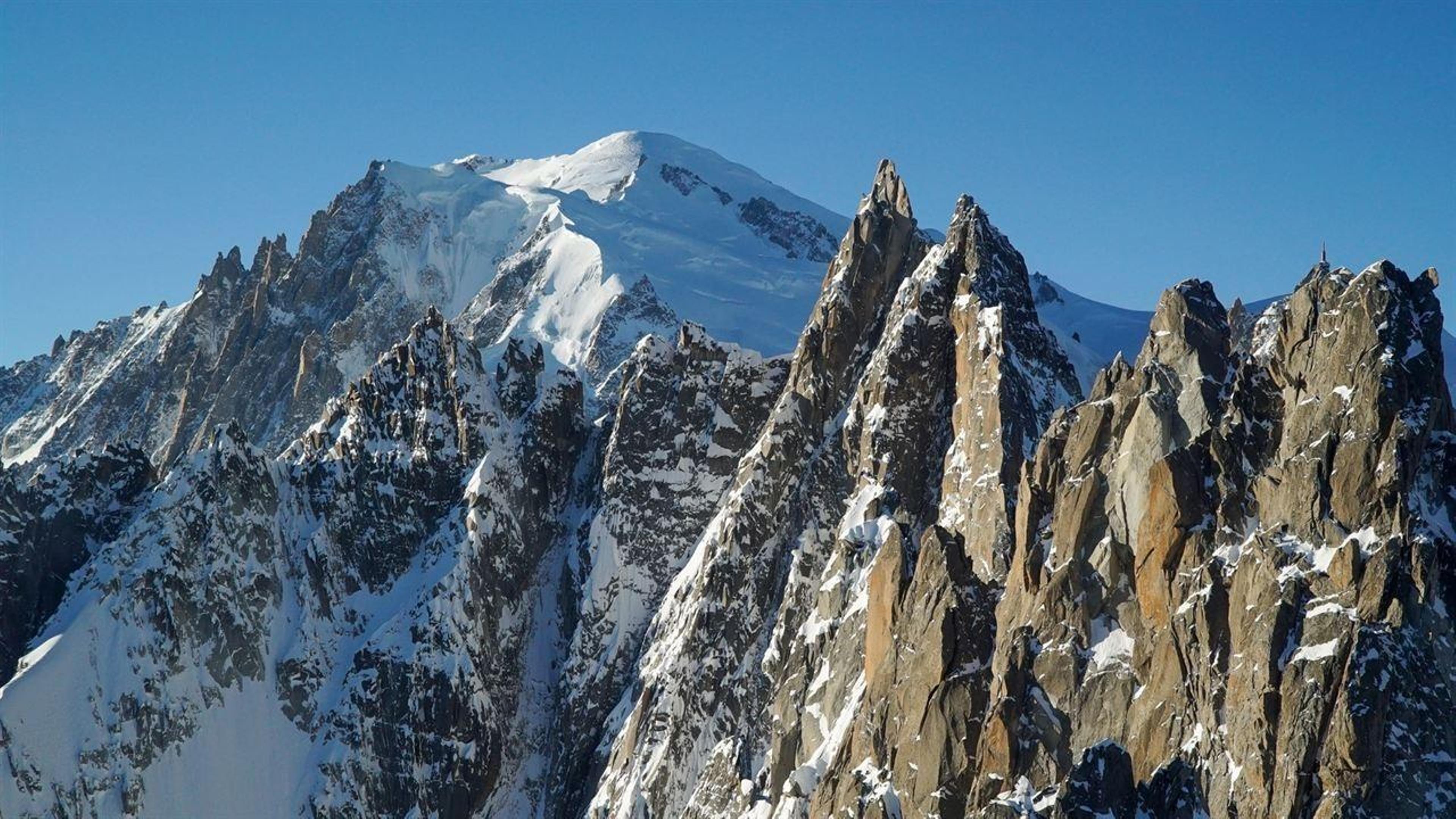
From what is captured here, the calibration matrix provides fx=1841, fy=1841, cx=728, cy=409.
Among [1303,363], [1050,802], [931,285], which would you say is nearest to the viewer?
[1050,802]

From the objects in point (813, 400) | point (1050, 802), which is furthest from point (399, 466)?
point (1050, 802)

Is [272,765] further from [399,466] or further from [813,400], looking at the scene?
[813,400]

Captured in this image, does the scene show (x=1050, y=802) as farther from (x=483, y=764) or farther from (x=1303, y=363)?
(x=483, y=764)

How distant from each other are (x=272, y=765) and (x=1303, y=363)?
98.2 meters

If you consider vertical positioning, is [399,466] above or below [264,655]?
above

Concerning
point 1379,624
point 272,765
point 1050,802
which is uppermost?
point 1379,624

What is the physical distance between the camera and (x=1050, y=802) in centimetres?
6062

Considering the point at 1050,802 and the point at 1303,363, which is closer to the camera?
the point at 1050,802

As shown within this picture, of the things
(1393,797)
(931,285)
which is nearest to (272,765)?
(931,285)

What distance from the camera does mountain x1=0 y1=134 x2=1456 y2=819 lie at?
73.0m

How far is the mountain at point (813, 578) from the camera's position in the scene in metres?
73.0

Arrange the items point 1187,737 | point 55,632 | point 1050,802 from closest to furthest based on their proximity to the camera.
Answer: point 1050,802, point 1187,737, point 55,632

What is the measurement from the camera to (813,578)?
124875mm

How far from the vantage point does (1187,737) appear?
75250 millimetres
